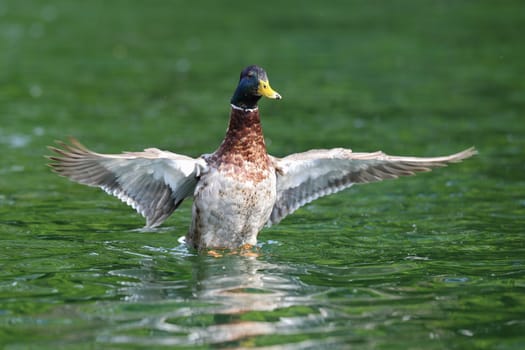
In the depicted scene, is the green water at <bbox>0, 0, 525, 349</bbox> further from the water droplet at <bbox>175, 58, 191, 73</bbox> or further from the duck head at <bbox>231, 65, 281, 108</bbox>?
the duck head at <bbox>231, 65, 281, 108</bbox>

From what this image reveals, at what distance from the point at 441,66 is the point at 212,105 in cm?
568

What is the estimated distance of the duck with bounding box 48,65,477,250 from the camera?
30.7 ft

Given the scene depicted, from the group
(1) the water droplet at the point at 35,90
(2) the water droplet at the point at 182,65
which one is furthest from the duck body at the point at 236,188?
(2) the water droplet at the point at 182,65

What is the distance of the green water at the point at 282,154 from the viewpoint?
24.9ft

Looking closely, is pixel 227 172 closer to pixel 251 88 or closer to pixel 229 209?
pixel 229 209

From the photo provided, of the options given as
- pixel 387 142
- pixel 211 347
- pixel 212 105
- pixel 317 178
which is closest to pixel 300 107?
pixel 212 105

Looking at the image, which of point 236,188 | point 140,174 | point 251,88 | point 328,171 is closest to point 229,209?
point 236,188

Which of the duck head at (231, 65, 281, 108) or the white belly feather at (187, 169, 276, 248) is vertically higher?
the duck head at (231, 65, 281, 108)

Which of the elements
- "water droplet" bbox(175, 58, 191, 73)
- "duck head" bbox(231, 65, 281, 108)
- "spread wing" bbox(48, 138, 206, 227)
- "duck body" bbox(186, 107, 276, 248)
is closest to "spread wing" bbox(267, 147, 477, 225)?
"duck body" bbox(186, 107, 276, 248)

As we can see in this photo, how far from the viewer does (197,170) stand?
31.4 ft

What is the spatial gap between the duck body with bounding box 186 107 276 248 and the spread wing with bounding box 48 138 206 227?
0.25 m

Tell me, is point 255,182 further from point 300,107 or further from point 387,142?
point 300,107

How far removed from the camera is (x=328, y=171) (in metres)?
10.2

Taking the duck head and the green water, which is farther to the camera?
the duck head
